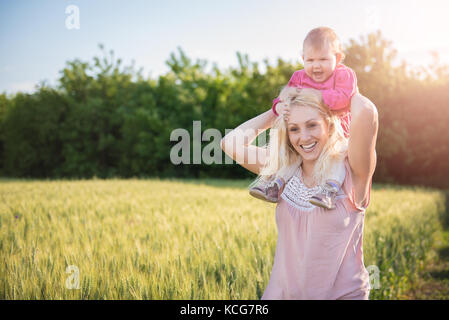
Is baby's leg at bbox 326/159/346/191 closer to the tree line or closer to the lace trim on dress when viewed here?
the lace trim on dress

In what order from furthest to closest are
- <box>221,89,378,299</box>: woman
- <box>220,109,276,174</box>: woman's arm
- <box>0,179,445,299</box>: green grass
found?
<box>0,179,445,299</box>: green grass → <box>220,109,276,174</box>: woman's arm → <box>221,89,378,299</box>: woman

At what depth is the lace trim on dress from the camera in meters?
1.57

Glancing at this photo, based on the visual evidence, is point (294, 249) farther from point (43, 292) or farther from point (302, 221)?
point (43, 292)

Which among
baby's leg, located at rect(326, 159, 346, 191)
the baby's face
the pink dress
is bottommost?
the pink dress

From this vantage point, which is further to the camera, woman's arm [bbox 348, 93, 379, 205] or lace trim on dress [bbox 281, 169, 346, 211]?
lace trim on dress [bbox 281, 169, 346, 211]

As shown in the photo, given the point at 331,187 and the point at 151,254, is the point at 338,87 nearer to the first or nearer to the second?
the point at 331,187

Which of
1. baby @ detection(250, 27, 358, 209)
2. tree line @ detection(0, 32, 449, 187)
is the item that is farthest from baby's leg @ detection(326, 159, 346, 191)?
tree line @ detection(0, 32, 449, 187)

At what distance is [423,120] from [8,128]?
21.4 metres

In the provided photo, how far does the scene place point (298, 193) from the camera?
5.27 ft

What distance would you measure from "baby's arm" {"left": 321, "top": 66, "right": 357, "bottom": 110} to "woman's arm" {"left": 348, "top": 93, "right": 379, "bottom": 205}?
0.14 feet

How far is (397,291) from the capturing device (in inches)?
171

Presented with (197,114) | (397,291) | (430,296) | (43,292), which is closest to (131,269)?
(43,292)

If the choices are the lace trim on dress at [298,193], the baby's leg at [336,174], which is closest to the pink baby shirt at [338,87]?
the baby's leg at [336,174]

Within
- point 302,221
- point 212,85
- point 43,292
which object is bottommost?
point 43,292
